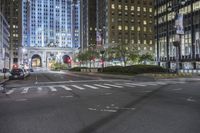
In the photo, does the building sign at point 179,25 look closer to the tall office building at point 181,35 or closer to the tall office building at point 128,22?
the tall office building at point 181,35

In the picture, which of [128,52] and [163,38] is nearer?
[128,52]

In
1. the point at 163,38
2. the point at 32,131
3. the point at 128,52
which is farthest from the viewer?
the point at 163,38

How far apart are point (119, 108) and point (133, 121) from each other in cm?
311

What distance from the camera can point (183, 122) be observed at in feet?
32.7

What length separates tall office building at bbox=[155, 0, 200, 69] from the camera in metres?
95.8

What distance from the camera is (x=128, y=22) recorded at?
509 ft

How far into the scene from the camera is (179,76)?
139 ft

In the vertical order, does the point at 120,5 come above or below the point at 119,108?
above

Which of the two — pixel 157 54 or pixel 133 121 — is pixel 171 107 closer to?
pixel 133 121

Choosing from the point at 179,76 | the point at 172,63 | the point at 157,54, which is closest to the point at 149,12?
the point at 157,54

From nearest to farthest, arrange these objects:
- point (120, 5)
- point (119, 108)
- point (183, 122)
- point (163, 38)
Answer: point (183, 122), point (119, 108), point (163, 38), point (120, 5)

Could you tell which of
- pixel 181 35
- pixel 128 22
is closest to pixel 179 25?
pixel 181 35

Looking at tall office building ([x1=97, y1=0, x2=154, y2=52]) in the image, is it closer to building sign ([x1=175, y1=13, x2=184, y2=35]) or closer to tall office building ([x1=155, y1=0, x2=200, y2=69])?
tall office building ([x1=155, y1=0, x2=200, y2=69])

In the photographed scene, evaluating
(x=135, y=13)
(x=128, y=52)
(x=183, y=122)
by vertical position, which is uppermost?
(x=135, y=13)
